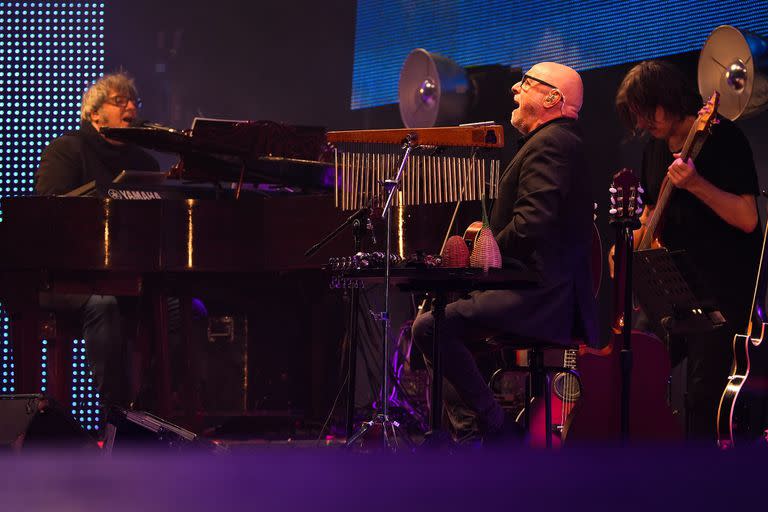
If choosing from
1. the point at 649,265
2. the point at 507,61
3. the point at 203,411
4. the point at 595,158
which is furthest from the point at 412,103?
the point at 649,265

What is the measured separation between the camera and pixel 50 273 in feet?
15.8

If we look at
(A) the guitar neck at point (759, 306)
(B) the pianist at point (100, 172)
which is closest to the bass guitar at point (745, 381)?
(A) the guitar neck at point (759, 306)

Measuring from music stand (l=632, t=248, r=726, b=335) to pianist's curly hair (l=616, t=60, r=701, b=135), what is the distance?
687mm

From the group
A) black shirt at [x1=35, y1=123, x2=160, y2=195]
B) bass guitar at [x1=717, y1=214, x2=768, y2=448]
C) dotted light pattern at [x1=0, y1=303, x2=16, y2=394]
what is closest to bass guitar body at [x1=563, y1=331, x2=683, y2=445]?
bass guitar at [x1=717, y1=214, x2=768, y2=448]

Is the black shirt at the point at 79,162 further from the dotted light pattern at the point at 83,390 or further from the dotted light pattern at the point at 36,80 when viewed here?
the dotted light pattern at the point at 83,390

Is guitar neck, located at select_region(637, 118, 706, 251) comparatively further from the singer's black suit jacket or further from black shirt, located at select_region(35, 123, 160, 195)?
black shirt, located at select_region(35, 123, 160, 195)

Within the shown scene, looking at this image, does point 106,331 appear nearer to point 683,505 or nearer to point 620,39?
point 620,39

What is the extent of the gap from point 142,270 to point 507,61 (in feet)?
9.71

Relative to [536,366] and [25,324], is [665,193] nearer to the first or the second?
[536,366]

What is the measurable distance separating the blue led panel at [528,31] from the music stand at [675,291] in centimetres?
186

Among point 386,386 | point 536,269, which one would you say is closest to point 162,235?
point 386,386

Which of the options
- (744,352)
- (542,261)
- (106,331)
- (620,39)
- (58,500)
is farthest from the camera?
(620,39)

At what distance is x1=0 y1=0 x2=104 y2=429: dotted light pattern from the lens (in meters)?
6.84

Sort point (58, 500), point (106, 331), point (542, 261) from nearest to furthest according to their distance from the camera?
Answer: point (58, 500)
point (542, 261)
point (106, 331)
